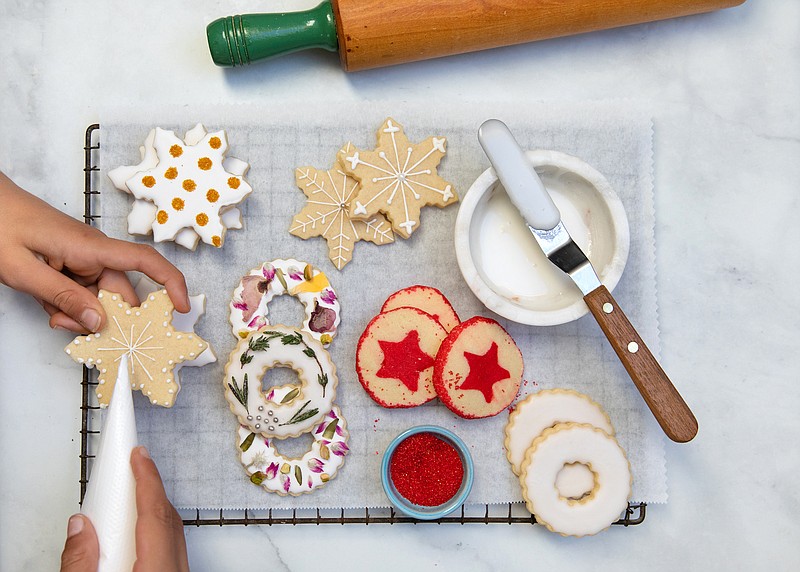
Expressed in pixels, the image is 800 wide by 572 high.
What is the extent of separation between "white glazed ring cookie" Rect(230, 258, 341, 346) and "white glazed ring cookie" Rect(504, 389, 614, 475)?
0.31 metres

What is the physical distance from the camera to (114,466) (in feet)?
3.09

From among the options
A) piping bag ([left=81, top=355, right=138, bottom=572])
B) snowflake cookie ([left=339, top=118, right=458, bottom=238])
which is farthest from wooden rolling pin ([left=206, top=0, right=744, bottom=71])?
piping bag ([left=81, top=355, right=138, bottom=572])

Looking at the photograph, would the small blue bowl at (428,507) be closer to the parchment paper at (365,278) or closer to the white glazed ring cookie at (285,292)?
the parchment paper at (365,278)

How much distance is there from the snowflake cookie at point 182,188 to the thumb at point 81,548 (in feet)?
1.28

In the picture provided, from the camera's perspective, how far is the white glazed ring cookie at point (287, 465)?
1.07m

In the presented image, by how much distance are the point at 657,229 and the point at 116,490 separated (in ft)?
2.83

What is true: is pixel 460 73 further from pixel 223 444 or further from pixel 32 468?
pixel 32 468

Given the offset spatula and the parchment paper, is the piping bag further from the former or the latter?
the offset spatula

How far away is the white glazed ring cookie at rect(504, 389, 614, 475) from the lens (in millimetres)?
1082

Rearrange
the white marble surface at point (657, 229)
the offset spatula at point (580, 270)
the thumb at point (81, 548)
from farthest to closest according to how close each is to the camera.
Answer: the white marble surface at point (657, 229) < the offset spatula at point (580, 270) < the thumb at point (81, 548)

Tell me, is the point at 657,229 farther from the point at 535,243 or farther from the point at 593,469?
the point at 593,469

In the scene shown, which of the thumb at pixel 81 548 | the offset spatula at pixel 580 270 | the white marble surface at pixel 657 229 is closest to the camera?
the thumb at pixel 81 548

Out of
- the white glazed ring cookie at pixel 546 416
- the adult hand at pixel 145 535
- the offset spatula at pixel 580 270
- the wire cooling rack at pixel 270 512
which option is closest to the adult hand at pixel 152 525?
the adult hand at pixel 145 535

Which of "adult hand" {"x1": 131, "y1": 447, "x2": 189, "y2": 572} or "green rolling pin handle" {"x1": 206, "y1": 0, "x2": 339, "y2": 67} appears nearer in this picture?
"adult hand" {"x1": 131, "y1": 447, "x2": 189, "y2": 572}
